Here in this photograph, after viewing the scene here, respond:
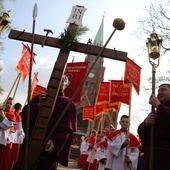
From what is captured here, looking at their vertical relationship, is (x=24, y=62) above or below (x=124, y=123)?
above

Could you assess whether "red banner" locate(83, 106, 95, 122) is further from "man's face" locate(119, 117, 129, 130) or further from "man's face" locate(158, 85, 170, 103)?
"man's face" locate(158, 85, 170, 103)

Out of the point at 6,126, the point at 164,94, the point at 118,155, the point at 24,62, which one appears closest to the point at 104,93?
the point at 24,62

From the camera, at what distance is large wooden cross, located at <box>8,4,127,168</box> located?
3.07m

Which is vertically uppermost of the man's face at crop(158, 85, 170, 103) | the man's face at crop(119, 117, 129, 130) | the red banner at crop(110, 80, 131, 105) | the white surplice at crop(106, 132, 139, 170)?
the red banner at crop(110, 80, 131, 105)

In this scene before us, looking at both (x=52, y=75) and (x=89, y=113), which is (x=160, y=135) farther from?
(x=89, y=113)

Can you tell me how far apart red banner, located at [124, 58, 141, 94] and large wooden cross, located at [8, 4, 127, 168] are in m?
5.07

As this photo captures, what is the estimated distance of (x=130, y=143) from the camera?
21.6 ft

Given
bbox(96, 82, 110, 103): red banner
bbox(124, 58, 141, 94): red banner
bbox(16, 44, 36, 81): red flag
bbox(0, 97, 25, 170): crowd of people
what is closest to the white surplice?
bbox(0, 97, 25, 170): crowd of people

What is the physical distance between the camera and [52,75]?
3459 mm

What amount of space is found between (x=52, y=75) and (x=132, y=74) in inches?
224

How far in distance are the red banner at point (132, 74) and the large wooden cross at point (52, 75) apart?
5.07 meters

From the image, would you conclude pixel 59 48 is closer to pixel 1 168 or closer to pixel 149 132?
pixel 149 132

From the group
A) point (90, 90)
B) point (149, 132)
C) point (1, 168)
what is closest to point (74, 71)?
point (149, 132)

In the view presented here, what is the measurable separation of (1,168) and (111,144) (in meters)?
3.51
